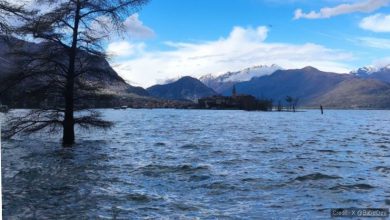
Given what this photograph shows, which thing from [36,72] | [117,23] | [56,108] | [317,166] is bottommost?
[317,166]

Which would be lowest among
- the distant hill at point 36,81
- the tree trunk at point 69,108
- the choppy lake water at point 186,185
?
the choppy lake water at point 186,185

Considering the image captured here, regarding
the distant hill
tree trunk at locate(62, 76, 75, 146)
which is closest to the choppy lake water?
tree trunk at locate(62, 76, 75, 146)

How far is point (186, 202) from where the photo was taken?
50.3ft

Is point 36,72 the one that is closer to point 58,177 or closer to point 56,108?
point 56,108

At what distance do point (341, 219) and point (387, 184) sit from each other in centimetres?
759

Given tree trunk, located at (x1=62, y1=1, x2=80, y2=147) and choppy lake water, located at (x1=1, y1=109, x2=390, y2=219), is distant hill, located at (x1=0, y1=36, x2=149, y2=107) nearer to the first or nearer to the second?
tree trunk, located at (x1=62, y1=1, x2=80, y2=147)

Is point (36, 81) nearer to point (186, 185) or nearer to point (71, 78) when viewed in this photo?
point (71, 78)

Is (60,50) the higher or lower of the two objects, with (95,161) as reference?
higher

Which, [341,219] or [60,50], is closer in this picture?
[341,219]

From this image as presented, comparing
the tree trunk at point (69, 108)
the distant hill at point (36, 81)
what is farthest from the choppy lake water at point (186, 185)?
the distant hill at point (36, 81)

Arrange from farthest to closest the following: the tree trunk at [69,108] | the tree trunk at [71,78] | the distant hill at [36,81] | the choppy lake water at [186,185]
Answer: the tree trunk at [69,108] < the tree trunk at [71,78] < the distant hill at [36,81] < the choppy lake water at [186,185]

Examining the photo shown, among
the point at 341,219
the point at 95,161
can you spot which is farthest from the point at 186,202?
the point at 95,161

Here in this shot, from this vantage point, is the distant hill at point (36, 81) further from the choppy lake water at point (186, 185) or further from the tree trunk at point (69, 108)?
the choppy lake water at point (186, 185)

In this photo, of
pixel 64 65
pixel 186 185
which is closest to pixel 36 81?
pixel 64 65
